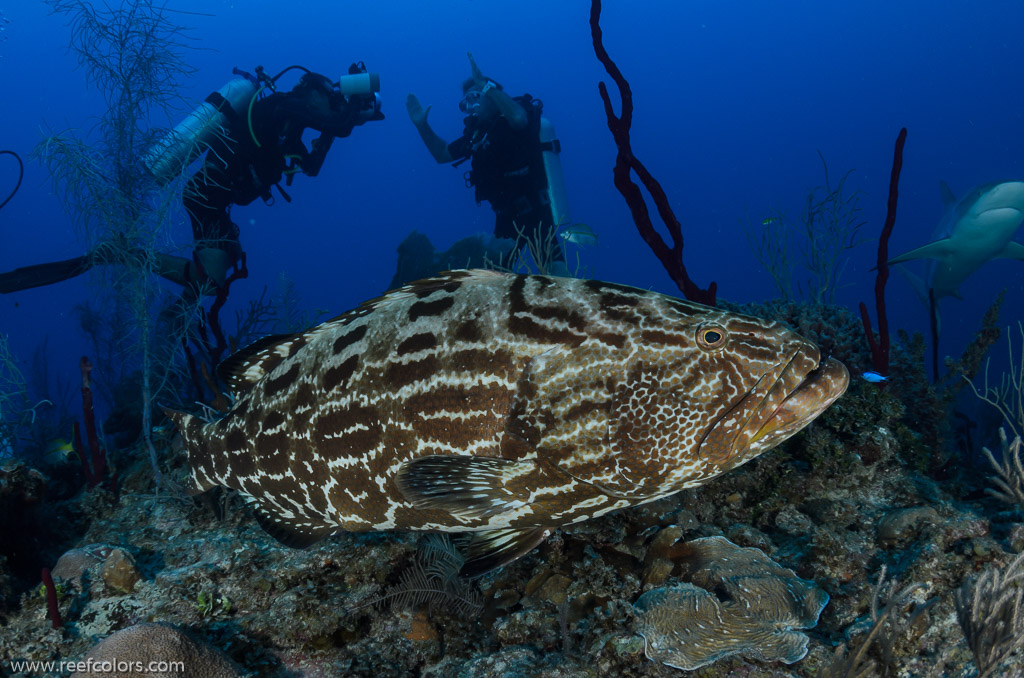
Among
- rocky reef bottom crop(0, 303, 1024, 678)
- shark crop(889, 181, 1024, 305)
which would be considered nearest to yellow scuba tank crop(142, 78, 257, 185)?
rocky reef bottom crop(0, 303, 1024, 678)

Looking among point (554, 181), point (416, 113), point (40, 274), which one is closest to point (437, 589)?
point (40, 274)

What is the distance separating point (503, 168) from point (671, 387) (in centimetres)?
1186

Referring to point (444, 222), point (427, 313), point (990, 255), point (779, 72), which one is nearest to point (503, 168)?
point (990, 255)

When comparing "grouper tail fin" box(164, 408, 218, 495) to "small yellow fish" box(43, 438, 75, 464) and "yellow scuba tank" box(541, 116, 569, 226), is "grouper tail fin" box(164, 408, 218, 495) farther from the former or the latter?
"yellow scuba tank" box(541, 116, 569, 226)

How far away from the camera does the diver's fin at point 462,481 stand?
91.5 inches

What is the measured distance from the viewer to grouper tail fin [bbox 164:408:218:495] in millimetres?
3414

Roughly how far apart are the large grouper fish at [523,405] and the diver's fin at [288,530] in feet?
0.83

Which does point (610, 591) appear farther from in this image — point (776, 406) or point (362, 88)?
point (362, 88)

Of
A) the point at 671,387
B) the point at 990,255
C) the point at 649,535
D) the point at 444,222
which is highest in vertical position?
the point at 444,222

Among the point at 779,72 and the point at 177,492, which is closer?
the point at 177,492

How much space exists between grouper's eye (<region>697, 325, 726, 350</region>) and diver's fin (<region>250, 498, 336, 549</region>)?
2.47 meters

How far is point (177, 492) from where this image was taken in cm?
466

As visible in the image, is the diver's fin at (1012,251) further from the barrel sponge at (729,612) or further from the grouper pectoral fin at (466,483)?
the grouper pectoral fin at (466,483)

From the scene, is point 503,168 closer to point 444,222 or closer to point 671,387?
point 671,387
